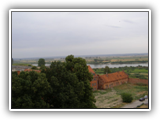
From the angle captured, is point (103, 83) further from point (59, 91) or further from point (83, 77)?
point (59, 91)

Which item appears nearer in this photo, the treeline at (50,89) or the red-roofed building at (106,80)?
the treeline at (50,89)

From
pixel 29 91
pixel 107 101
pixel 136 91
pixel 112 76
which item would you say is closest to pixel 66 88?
pixel 29 91

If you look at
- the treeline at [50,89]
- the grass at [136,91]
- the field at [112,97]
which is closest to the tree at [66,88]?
the treeline at [50,89]

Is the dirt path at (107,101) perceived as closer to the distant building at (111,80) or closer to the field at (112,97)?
the field at (112,97)

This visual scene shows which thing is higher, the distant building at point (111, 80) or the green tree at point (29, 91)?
the green tree at point (29, 91)

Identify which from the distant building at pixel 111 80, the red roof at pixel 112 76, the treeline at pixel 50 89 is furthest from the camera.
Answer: the red roof at pixel 112 76

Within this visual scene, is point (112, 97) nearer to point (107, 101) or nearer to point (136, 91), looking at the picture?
point (107, 101)

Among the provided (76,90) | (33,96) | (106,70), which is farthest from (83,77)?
(106,70)
